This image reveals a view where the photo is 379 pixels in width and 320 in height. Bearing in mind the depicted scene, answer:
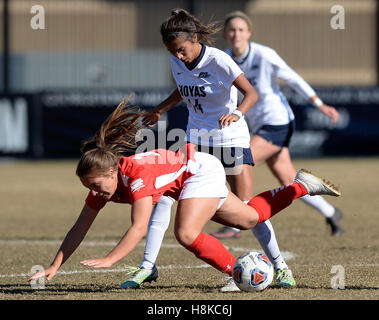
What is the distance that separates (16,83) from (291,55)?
7920 mm

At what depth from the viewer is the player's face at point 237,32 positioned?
7422mm

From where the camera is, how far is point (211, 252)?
5.09 metres

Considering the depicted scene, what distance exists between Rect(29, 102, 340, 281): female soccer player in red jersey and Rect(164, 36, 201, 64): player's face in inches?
25.2

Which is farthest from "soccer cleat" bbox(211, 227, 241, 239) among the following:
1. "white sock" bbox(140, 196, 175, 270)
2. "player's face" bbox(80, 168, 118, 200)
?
"player's face" bbox(80, 168, 118, 200)

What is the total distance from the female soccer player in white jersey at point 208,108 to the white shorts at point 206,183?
0.53 meters

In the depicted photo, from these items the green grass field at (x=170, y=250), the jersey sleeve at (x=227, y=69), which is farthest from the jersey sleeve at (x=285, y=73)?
the jersey sleeve at (x=227, y=69)

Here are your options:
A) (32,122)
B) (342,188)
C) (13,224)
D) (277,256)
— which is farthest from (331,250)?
(32,122)

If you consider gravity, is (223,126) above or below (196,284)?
above

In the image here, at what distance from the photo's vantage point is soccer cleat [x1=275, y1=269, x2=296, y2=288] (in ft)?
17.6

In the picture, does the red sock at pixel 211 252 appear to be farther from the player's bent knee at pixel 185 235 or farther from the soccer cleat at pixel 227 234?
the soccer cleat at pixel 227 234

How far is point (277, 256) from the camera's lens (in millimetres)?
5578

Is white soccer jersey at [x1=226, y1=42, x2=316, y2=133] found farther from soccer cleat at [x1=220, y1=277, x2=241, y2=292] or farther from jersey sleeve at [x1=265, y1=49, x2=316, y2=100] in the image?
soccer cleat at [x1=220, y1=277, x2=241, y2=292]

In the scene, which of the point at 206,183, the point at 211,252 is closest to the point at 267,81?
the point at 206,183

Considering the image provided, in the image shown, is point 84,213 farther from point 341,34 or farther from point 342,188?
point 341,34
